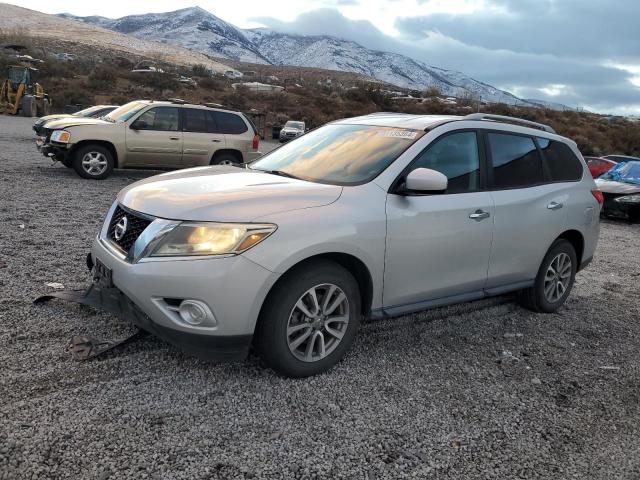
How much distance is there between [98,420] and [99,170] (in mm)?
9458

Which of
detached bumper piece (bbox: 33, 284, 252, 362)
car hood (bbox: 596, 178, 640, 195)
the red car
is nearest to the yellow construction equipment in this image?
the red car

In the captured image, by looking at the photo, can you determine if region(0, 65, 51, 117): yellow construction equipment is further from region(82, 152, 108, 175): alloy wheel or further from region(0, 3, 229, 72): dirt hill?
region(0, 3, 229, 72): dirt hill

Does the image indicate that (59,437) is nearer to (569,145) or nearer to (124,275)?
(124,275)

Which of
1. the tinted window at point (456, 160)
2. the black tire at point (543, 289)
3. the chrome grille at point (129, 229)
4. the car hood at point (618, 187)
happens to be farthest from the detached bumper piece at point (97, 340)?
the car hood at point (618, 187)

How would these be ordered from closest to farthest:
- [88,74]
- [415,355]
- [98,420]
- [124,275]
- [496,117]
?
[98,420]
[124,275]
[415,355]
[496,117]
[88,74]

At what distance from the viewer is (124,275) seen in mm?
3322

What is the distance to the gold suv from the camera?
11.1 m

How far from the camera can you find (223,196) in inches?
135

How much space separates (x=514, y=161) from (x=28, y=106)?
100 ft

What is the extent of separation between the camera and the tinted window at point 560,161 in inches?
207

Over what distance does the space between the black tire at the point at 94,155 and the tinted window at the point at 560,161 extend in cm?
892

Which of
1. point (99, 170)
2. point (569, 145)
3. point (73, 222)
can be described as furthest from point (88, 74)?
point (569, 145)

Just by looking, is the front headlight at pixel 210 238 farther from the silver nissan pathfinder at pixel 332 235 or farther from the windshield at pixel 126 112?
the windshield at pixel 126 112

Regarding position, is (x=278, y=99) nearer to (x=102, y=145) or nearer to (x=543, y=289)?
(x=102, y=145)
